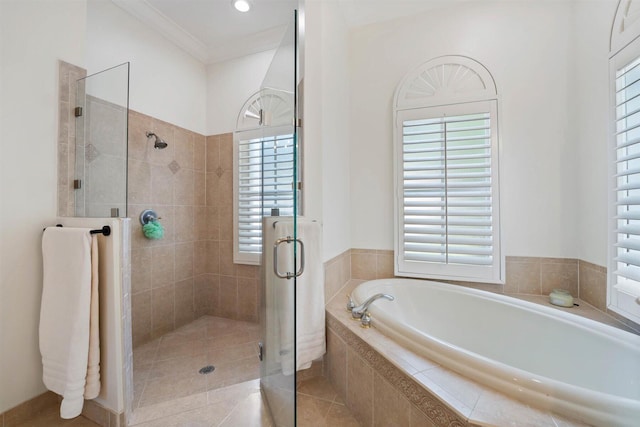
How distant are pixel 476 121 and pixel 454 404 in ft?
6.17

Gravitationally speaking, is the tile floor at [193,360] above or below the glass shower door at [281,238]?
below

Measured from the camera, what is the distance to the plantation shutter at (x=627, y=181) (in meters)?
1.18

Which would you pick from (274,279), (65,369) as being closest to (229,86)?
(274,279)

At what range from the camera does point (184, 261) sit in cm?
240

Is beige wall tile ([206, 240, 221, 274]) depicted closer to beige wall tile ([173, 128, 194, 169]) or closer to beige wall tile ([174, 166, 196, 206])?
beige wall tile ([174, 166, 196, 206])

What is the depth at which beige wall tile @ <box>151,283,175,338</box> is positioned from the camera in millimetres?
2122

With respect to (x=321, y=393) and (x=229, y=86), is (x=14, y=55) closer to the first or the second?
(x=229, y=86)

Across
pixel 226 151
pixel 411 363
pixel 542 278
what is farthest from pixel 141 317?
pixel 542 278

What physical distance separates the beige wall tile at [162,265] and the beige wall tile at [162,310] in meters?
0.06

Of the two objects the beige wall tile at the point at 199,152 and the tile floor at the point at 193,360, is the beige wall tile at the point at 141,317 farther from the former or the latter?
the beige wall tile at the point at 199,152

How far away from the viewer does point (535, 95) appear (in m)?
1.80

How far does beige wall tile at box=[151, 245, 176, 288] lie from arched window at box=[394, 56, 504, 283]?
6.70 feet

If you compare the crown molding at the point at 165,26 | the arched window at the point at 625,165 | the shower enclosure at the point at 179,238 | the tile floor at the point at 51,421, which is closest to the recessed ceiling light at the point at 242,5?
the crown molding at the point at 165,26

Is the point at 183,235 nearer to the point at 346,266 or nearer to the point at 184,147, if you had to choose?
the point at 184,147
